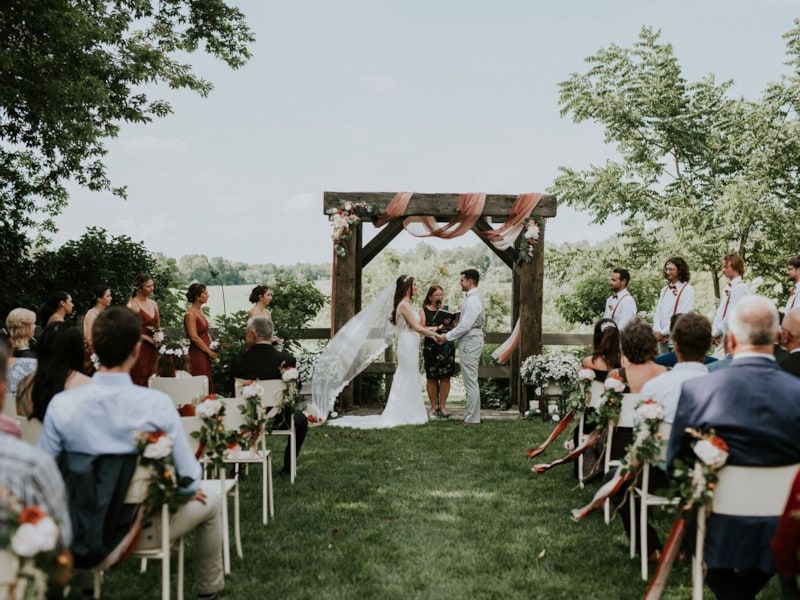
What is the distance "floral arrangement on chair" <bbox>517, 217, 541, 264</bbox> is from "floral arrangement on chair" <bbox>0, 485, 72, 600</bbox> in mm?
8895

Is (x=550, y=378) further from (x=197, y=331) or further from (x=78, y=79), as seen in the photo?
(x=78, y=79)

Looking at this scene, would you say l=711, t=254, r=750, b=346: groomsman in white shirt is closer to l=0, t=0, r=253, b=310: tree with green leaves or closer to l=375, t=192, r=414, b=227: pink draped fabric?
l=375, t=192, r=414, b=227: pink draped fabric

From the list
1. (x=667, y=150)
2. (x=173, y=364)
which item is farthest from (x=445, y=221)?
(x=667, y=150)

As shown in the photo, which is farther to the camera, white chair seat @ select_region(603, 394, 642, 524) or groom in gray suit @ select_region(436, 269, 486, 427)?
groom in gray suit @ select_region(436, 269, 486, 427)

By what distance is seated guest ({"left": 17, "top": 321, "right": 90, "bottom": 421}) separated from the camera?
146 inches

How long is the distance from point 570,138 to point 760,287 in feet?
35.3

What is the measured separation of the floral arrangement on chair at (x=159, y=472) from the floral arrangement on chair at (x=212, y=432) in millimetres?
910

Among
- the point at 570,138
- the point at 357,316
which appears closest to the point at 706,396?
the point at 357,316

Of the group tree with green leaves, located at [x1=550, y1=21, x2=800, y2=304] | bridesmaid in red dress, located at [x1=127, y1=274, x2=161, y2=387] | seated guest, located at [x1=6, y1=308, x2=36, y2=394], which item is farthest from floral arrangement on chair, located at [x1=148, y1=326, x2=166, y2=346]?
tree with green leaves, located at [x1=550, y1=21, x2=800, y2=304]

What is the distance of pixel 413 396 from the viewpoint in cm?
977

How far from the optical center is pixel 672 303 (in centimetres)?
886

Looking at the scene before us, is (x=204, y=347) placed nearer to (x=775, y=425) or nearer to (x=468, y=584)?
(x=468, y=584)

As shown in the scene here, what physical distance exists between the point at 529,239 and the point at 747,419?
25.4ft

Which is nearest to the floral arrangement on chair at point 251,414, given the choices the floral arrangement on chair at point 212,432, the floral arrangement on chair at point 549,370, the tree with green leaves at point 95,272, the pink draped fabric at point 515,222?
the floral arrangement on chair at point 212,432
